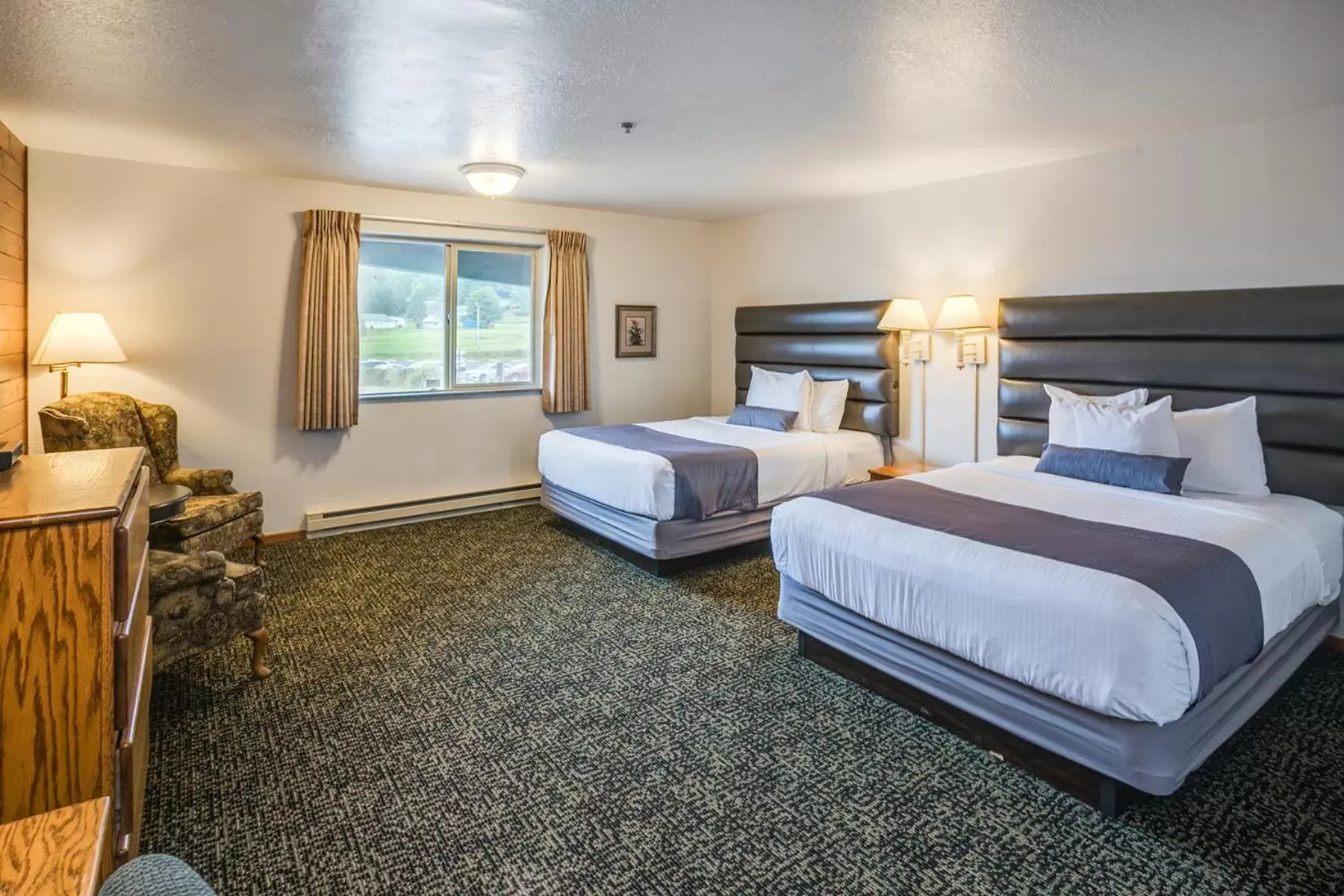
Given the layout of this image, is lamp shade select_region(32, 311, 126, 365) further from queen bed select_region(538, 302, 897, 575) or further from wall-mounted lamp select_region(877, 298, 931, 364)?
wall-mounted lamp select_region(877, 298, 931, 364)

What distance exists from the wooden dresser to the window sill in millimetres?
3721

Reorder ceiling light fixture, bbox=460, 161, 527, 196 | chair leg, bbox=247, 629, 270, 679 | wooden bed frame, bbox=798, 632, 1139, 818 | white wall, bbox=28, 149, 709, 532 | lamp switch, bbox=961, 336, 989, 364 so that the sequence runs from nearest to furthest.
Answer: wooden bed frame, bbox=798, 632, 1139, 818, chair leg, bbox=247, 629, 270, 679, white wall, bbox=28, 149, 709, 532, ceiling light fixture, bbox=460, 161, 527, 196, lamp switch, bbox=961, 336, 989, 364

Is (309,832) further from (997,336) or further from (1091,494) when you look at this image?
(997,336)

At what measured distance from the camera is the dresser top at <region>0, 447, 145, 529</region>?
1.52 metres

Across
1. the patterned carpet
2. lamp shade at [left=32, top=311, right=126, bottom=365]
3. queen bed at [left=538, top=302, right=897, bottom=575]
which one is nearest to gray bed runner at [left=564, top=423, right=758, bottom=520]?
queen bed at [left=538, top=302, right=897, bottom=575]

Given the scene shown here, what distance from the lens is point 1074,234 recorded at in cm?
415

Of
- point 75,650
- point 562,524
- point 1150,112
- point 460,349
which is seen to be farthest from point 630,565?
point 1150,112

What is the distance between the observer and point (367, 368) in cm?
539

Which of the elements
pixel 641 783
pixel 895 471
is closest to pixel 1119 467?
pixel 895 471

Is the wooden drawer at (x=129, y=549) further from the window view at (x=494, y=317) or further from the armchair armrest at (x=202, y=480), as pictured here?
the window view at (x=494, y=317)

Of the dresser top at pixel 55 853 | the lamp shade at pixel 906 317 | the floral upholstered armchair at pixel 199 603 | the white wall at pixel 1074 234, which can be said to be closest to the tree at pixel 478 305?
the white wall at pixel 1074 234

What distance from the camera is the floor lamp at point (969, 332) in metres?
4.47

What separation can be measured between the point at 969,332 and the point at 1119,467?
153 centimetres

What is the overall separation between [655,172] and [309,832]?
3901 millimetres
